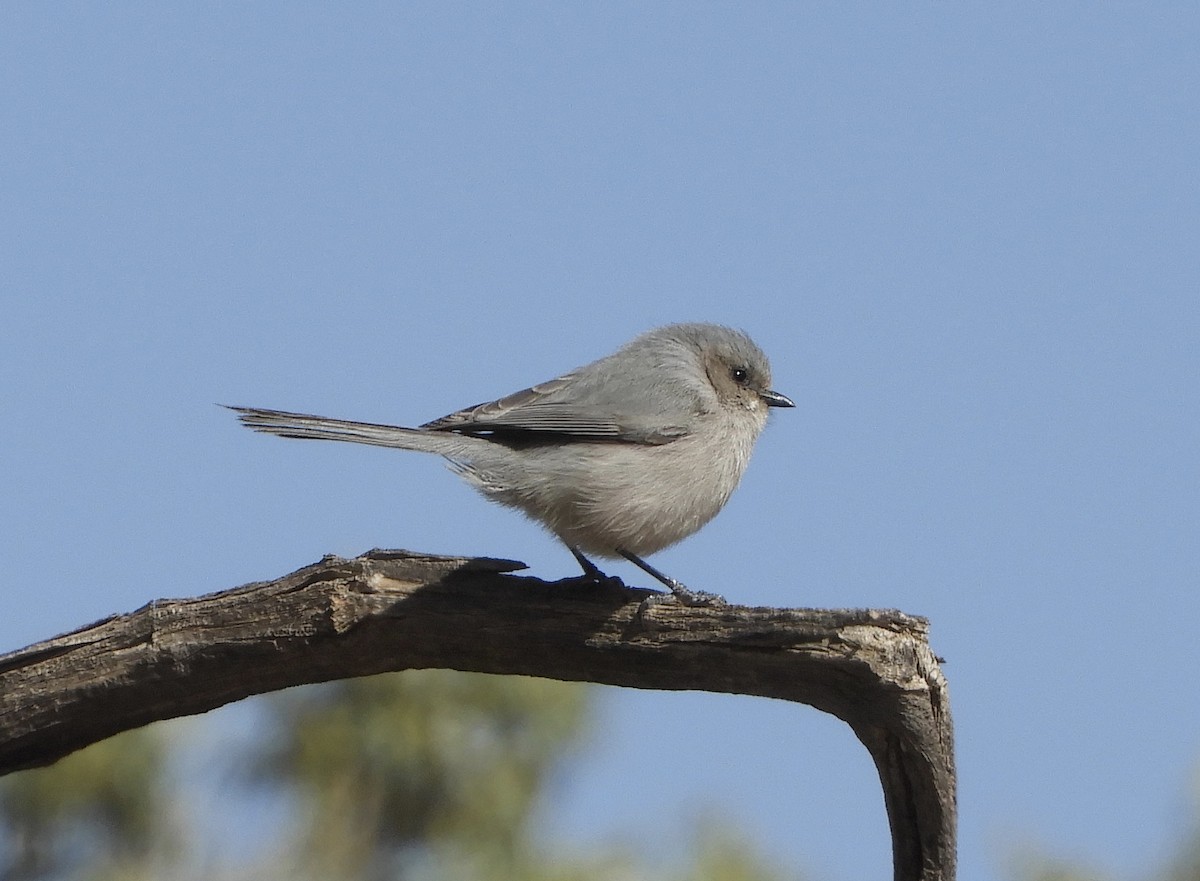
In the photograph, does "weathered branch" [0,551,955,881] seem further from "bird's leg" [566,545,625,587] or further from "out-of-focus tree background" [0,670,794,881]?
"out-of-focus tree background" [0,670,794,881]

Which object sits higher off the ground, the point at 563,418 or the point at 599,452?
the point at 563,418

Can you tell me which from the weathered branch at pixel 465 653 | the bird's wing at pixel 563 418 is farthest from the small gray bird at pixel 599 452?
the weathered branch at pixel 465 653

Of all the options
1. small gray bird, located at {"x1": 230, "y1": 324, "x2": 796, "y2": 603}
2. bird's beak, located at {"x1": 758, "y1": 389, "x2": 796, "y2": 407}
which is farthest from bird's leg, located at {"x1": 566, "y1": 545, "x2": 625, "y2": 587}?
bird's beak, located at {"x1": 758, "y1": 389, "x2": 796, "y2": 407}

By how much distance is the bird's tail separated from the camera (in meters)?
5.54

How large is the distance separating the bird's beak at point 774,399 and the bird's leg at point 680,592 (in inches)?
54.5

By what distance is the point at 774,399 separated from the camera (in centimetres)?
715

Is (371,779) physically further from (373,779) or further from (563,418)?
(563,418)

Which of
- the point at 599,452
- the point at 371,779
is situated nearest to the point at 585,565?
the point at 599,452

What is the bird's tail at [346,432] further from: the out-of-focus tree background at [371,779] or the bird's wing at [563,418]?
the out-of-focus tree background at [371,779]

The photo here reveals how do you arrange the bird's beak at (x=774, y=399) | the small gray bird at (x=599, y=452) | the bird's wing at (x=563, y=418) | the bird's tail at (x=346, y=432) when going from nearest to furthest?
the bird's tail at (x=346, y=432) < the small gray bird at (x=599, y=452) < the bird's wing at (x=563, y=418) < the bird's beak at (x=774, y=399)

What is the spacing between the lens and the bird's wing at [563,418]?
613 cm

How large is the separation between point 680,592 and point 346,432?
154 cm

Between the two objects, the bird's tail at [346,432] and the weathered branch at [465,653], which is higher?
the bird's tail at [346,432]

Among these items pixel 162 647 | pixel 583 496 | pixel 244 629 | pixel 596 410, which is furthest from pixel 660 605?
pixel 162 647
